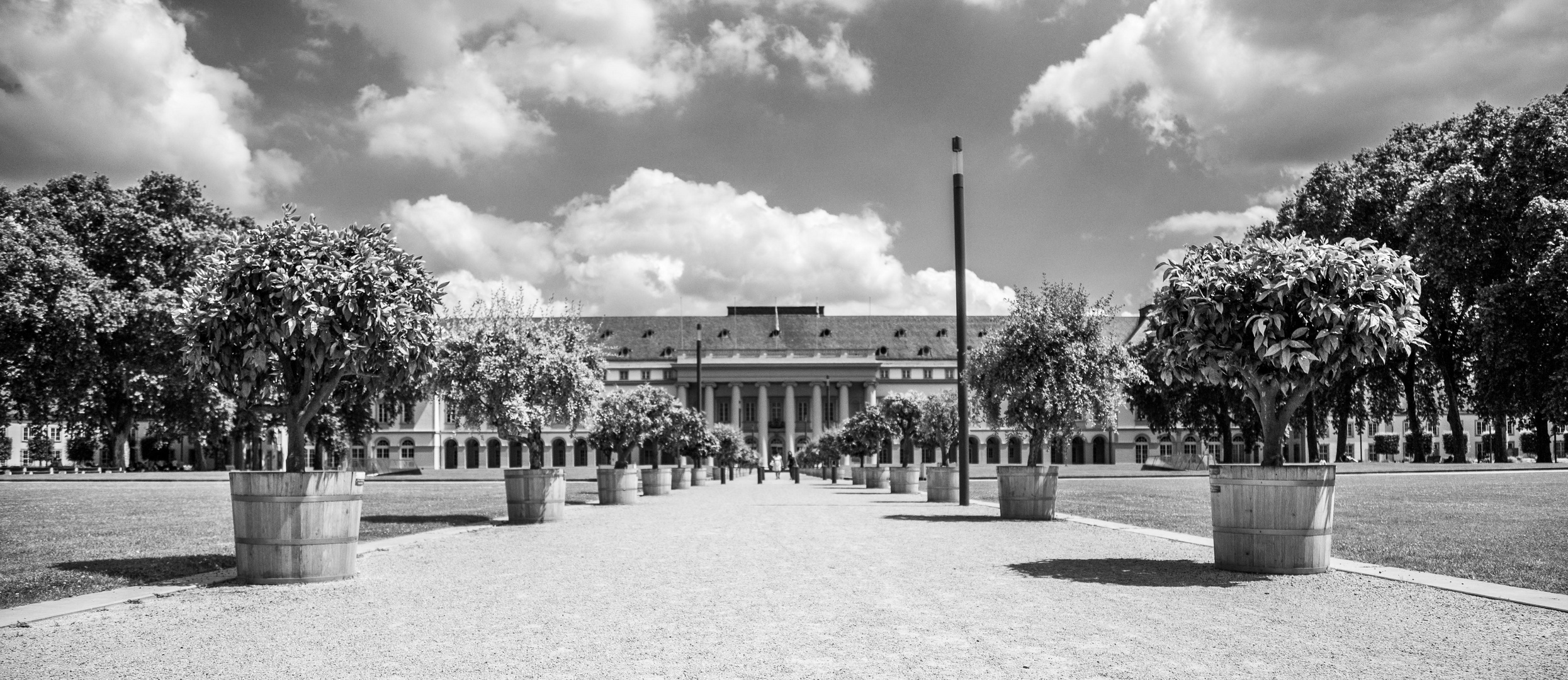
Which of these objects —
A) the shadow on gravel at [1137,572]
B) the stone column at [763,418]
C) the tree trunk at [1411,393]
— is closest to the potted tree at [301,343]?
the shadow on gravel at [1137,572]

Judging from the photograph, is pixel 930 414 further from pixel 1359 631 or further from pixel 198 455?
pixel 198 455

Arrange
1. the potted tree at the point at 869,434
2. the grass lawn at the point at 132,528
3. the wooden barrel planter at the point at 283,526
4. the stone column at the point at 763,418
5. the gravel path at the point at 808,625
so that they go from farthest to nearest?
the stone column at the point at 763,418 < the potted tree at the point at 869,434 < the grass lawn at the point at 132,528 < the wooden barrel planter at the point at 283,526 < the gravel path at the point at 808,625

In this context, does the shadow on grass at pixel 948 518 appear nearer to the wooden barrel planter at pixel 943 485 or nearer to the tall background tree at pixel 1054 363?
the tall background tree at pixel 1054 363

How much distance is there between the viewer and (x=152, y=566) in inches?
504

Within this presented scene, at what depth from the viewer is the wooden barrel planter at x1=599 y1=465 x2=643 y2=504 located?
99.6 feet

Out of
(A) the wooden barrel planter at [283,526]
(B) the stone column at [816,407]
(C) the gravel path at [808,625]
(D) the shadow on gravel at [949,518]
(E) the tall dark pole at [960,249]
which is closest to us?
(C) the gravel path at [808,625]

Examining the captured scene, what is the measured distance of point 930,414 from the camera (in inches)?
1941

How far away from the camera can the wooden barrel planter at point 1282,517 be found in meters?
11.9

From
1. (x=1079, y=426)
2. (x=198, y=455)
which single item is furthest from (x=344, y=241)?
(x=198, y=455)

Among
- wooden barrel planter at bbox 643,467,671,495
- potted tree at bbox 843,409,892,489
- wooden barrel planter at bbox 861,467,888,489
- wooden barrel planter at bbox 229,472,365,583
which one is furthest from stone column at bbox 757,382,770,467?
wooden barrel planter at bbox 229,472,365,583

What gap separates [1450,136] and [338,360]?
54917 millimetres

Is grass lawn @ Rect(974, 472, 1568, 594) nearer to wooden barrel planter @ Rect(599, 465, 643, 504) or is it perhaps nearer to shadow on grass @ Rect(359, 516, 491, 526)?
wooden barrel planter @ Rect(599, 465, 643, 504)

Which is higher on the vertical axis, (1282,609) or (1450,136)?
(1450,136)

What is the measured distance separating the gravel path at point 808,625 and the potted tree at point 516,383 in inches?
288
